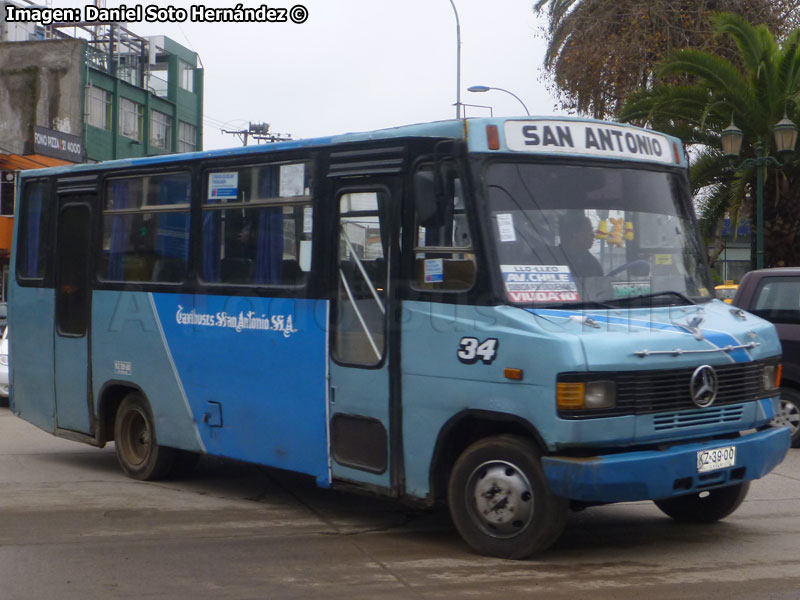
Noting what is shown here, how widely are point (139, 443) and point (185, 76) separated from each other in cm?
5489

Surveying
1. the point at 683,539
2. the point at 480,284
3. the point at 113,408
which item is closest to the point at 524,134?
the point at 480,284

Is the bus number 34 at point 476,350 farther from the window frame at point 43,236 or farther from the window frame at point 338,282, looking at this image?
the window frame at point 43,236

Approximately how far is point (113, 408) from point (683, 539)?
17.3ft

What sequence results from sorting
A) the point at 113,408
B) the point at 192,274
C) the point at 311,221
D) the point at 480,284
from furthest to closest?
the point at 113,408 < the point at 192,274 < the point at 311,221 < the point at 480,284

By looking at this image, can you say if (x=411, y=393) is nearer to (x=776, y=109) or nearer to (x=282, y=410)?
(x=282, y=410)

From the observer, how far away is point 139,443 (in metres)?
9.84

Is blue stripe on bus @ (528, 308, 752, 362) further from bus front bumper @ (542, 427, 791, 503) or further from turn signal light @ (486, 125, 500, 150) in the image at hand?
turn signal light @ (486, 125, 500, 150)

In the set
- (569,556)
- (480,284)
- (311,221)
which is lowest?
(569,556)

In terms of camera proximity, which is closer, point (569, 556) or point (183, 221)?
point (569, 556)

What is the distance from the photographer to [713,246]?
2166cm

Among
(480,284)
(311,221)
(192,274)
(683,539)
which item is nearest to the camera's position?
(480,284)

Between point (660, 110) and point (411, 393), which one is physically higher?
point (660, 110)

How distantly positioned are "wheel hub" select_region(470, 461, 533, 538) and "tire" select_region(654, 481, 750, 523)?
159cm

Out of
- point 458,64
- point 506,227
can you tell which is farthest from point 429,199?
point 458,64
